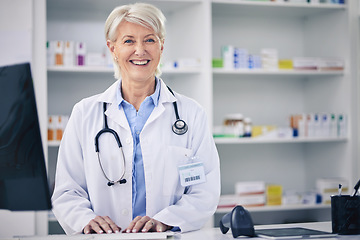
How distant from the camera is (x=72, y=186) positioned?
6.98 ft

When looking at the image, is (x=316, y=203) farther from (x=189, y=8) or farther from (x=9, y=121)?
(x=9, y=121)

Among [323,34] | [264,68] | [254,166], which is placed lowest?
[254,166]

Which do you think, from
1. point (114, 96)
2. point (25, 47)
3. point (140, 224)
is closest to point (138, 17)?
point (114, 96)

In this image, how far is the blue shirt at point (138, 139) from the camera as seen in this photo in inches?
88.7

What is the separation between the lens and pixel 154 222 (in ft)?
6.33

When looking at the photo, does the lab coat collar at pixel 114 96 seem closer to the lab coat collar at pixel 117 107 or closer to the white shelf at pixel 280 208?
the lab coat collar at pixel 117 107

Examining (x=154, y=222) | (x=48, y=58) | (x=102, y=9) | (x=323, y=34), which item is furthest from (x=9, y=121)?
(x=323, y=34)

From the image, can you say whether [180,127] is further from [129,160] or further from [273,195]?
[273,195]

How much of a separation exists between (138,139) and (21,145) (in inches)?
40.5

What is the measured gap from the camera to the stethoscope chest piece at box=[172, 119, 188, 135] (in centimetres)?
224

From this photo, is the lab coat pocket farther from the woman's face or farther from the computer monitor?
the computer monitor

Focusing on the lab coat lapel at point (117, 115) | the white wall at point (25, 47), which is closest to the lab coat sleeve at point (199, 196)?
the lab coat lapel at point (117, 115)

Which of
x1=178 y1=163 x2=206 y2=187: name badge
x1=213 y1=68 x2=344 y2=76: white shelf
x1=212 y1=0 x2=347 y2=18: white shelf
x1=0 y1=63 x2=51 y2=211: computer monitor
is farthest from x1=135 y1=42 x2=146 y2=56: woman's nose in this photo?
x1=212 y1=0 x2=347 y2=18: white shelf

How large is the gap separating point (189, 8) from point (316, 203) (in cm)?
184
